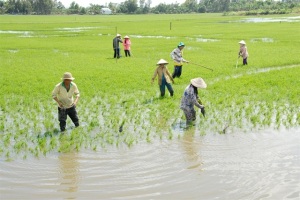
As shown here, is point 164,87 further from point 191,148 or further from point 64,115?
point 191,148

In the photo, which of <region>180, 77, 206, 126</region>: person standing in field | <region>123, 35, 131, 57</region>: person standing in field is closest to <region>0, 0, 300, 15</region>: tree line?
<region>123, 35, 131, 57</region>: person standing in field

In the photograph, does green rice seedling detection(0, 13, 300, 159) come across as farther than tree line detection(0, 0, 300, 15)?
No

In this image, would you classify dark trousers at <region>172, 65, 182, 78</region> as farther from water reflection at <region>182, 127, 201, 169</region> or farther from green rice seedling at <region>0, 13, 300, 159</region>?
water reflection at <region>182, 127, 201, 169</region>

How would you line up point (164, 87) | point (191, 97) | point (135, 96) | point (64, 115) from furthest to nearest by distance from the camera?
point (135, 96)
point (164, 87)
point (191, 97)
point (64, 115)

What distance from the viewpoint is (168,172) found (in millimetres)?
6684

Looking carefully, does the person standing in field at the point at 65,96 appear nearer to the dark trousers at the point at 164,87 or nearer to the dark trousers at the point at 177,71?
the dark trousers at the point at 164,87

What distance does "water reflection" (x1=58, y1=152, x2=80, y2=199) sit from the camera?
6066 mm

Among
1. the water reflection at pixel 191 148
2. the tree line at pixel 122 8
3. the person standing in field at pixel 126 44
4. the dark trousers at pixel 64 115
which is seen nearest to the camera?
the water reflection at pixel 191 148

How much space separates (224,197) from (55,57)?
1733cm

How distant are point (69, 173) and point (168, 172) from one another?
161 cm

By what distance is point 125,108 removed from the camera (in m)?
10.7

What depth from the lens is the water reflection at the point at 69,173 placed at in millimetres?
6066

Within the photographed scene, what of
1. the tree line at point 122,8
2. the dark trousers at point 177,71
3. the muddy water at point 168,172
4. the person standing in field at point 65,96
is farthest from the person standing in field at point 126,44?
the tree line at point 122,8

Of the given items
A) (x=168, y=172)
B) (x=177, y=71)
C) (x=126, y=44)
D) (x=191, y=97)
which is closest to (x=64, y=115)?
(x=191, y=97)
